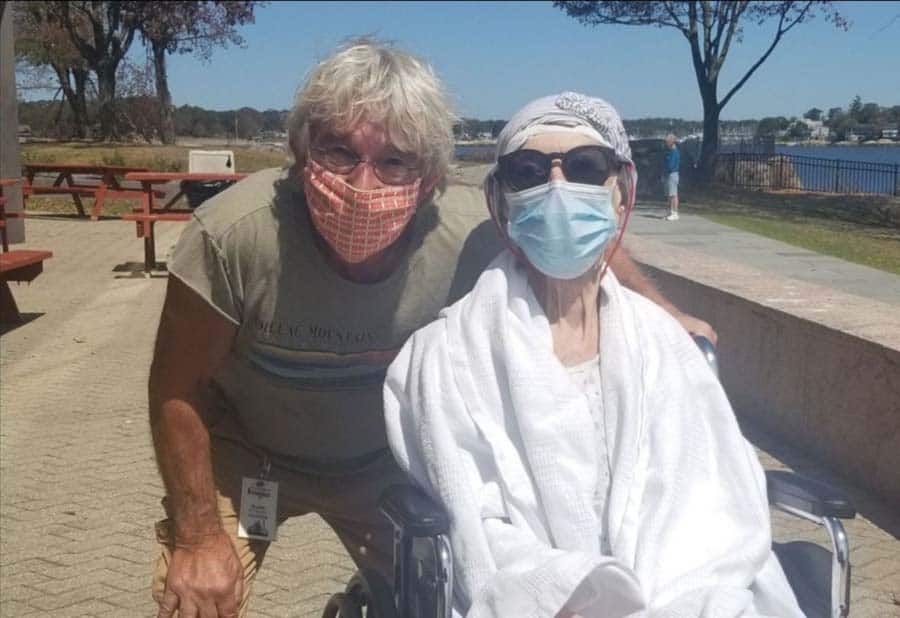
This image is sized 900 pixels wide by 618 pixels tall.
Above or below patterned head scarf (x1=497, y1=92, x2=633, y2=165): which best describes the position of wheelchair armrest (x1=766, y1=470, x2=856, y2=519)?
below

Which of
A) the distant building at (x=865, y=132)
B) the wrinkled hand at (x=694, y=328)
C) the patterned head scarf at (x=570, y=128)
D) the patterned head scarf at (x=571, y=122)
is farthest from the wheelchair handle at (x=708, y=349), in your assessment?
the distant building at (x=865, y=132)

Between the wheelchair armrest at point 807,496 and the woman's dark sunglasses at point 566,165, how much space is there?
0.75 metres

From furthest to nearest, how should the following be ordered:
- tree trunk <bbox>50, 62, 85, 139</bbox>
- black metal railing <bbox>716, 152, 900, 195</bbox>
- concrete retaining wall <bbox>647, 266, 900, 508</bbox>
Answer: tree trunk <bbox>50, 62, 85, 139</bbox>, black metal railing <bbox>716, 152, 900, 195</bbox>, concrete retaining wall <bbox>647, 266, 900, 508</bbox>

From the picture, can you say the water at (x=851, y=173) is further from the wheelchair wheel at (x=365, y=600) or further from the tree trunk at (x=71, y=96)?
the tree trunk at (x=71, y=96)

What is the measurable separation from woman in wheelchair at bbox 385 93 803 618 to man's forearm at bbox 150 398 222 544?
1.46 feet

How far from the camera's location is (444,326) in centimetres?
252

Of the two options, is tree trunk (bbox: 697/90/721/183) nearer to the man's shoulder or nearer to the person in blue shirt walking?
the person in blue shirt walking

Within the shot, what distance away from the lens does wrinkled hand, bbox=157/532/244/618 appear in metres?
2.58

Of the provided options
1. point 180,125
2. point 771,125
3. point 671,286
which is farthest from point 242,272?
point 180,125

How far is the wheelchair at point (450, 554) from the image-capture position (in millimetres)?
2279

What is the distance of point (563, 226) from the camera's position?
248cm

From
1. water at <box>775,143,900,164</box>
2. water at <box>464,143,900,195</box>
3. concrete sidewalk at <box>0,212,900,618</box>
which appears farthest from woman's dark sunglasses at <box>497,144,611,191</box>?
water at <box>464,143,900,195</box>

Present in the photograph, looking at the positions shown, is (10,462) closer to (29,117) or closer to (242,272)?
(242,272)

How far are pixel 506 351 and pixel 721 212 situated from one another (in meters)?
18.4
